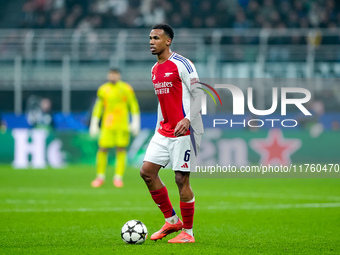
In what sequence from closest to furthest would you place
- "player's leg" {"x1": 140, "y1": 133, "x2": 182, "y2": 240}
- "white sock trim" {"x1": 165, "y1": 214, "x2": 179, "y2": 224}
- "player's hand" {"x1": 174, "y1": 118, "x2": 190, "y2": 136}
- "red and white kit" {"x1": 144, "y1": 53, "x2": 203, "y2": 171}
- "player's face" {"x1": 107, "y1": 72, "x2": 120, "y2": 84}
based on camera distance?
"player's hand" {"x1": 174, "y1": 118, "x2": 190, "y2": 136} < "red and white kit" {"x1": 144, "y1": 53, "x2": 203, "y2": 171} < "player's leg" {"x1": 140, "y1": 133, "x2": 182, "y2": 240} < "white sock trim" {"x1": 165, "y1": 214, "x2": 179, "y2": 224} < "player's face" {"x1": 107, "y1": 72, "x2": 120, "y2": 84}

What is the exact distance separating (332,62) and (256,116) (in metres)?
2.61

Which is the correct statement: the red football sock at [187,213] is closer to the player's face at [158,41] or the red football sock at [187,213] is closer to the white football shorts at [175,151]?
the white football shorts at [175,151]

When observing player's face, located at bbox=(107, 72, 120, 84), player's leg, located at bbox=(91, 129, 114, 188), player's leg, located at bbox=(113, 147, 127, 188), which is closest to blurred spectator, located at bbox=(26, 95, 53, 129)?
player's leg, located at bbox=(91, 129, 114, 188)

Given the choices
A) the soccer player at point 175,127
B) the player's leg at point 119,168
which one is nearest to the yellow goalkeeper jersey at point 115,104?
the player's leg at point 119,168

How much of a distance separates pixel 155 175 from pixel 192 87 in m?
0.94

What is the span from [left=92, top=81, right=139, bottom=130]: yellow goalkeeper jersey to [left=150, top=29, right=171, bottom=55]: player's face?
695 centimetres

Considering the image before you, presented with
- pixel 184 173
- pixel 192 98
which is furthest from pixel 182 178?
pixel 192 98

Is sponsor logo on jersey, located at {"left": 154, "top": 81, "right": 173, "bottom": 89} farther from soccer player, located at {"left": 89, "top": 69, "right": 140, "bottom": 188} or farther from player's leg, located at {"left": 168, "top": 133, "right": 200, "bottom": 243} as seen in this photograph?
Answer: soccer player, located at {"left": 89, "top": 69, "right": 140, "bottom": 188}

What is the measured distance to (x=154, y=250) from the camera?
587 cm

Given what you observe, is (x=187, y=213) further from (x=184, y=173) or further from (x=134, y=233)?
(x=134, y=233)

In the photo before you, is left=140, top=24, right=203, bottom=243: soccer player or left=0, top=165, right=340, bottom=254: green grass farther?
left=140, top=24, right=203, bottom=243: soccer player

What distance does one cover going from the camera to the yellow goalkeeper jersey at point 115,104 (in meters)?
13.4

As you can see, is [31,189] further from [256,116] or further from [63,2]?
[63,2]

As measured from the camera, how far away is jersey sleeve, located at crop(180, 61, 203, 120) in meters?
6.30
